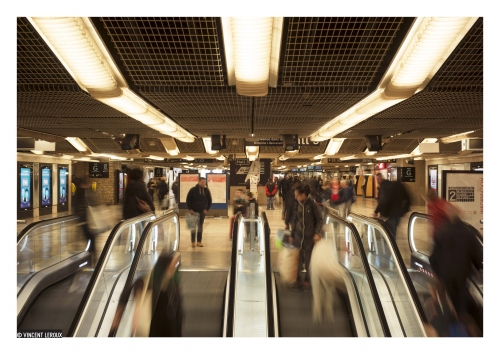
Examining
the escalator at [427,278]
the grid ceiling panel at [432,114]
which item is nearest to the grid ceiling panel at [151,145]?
the grid ceiling panel at [432,114]

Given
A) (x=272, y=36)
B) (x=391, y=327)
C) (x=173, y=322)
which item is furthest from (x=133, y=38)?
(x=391, y=327)

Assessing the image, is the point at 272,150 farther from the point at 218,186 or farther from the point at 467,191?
the point at 467,191

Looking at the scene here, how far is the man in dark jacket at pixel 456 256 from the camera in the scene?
129 inches

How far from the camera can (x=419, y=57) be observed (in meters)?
3.19

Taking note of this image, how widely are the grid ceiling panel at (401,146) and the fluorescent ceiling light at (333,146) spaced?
148 centimetres

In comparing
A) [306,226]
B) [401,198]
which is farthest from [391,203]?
[306,226]

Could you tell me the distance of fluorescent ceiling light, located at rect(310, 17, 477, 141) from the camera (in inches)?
108

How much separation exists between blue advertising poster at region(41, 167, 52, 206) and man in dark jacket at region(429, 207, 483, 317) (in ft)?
53.4

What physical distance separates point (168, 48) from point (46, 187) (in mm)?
15519

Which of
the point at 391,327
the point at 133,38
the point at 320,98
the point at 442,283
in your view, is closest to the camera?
the point at 133,38

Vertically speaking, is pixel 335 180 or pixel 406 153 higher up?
pixel 406 153

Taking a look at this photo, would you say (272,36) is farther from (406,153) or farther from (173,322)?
(406,153)

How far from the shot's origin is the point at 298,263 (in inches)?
211
